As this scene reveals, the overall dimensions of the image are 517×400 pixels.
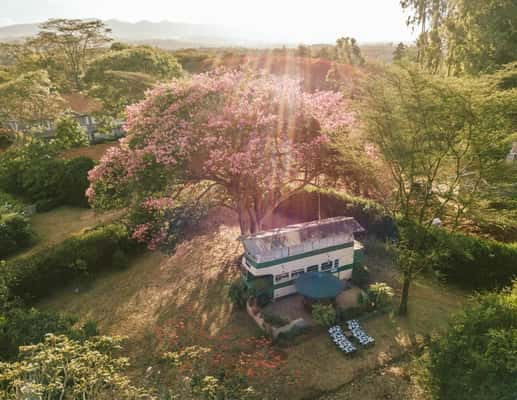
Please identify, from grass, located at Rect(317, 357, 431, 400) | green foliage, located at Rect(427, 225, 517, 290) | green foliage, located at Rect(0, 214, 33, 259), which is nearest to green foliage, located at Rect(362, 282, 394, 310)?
green foliage, located at Rect(427, 225, 517, 290)

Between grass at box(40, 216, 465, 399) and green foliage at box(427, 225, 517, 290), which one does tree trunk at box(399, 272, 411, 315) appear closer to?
grass at box(40, 216, 465, 399)

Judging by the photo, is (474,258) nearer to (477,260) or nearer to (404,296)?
(477,260)

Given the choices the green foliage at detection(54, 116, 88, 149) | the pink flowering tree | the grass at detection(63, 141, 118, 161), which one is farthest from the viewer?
the grass at detection(63, 141, 118, 161)

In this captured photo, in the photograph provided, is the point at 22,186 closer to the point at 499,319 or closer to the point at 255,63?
the point at 499,319

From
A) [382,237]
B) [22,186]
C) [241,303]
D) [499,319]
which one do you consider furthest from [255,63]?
[499,319]

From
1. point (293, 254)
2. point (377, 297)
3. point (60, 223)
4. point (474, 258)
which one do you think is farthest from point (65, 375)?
point (60, 223)

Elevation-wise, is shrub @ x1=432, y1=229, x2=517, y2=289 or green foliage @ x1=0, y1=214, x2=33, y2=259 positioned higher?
shrub @ x1=432, y1=229, x2=517, y2=289

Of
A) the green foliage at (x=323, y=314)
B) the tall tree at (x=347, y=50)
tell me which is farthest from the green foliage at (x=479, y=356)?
the tall tree at (x=347, y=50)
